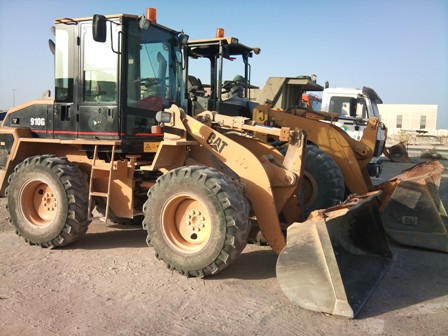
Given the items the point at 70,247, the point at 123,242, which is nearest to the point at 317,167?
the point at 123,242

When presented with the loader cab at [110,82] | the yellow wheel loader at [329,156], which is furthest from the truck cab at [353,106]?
the loader cab at [110,82]

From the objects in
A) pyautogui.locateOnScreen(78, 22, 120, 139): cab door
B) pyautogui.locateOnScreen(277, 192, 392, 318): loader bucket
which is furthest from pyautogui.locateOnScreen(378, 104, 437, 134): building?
pyautogui.locateOnScreen(277, 192, 392, 318): loader bucket

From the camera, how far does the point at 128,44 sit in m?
5.20

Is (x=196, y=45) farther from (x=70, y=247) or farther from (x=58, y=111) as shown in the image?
(x=70, y=247)

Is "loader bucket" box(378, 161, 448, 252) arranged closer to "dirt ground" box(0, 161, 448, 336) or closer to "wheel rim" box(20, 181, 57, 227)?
"dirt ground" box(0, 161, 448, 336)

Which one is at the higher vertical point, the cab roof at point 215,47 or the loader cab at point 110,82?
the cab roof at point 215,47

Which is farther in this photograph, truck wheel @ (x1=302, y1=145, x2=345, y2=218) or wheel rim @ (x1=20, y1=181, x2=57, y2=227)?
truck wheel @ (x1=302, y1=145, x2=345, y2=218)

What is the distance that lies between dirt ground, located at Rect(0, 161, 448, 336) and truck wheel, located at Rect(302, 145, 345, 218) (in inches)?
46.8

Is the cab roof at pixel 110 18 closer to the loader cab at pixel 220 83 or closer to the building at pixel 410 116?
the loader cab at pixel 220 83

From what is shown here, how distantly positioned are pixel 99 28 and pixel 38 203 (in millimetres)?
2559

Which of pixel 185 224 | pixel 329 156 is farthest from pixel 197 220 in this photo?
pixel 329 156

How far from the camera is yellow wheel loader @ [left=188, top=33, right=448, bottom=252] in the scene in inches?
223

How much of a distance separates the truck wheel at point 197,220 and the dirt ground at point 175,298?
0.86 ft

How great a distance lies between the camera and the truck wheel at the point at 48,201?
529cm
